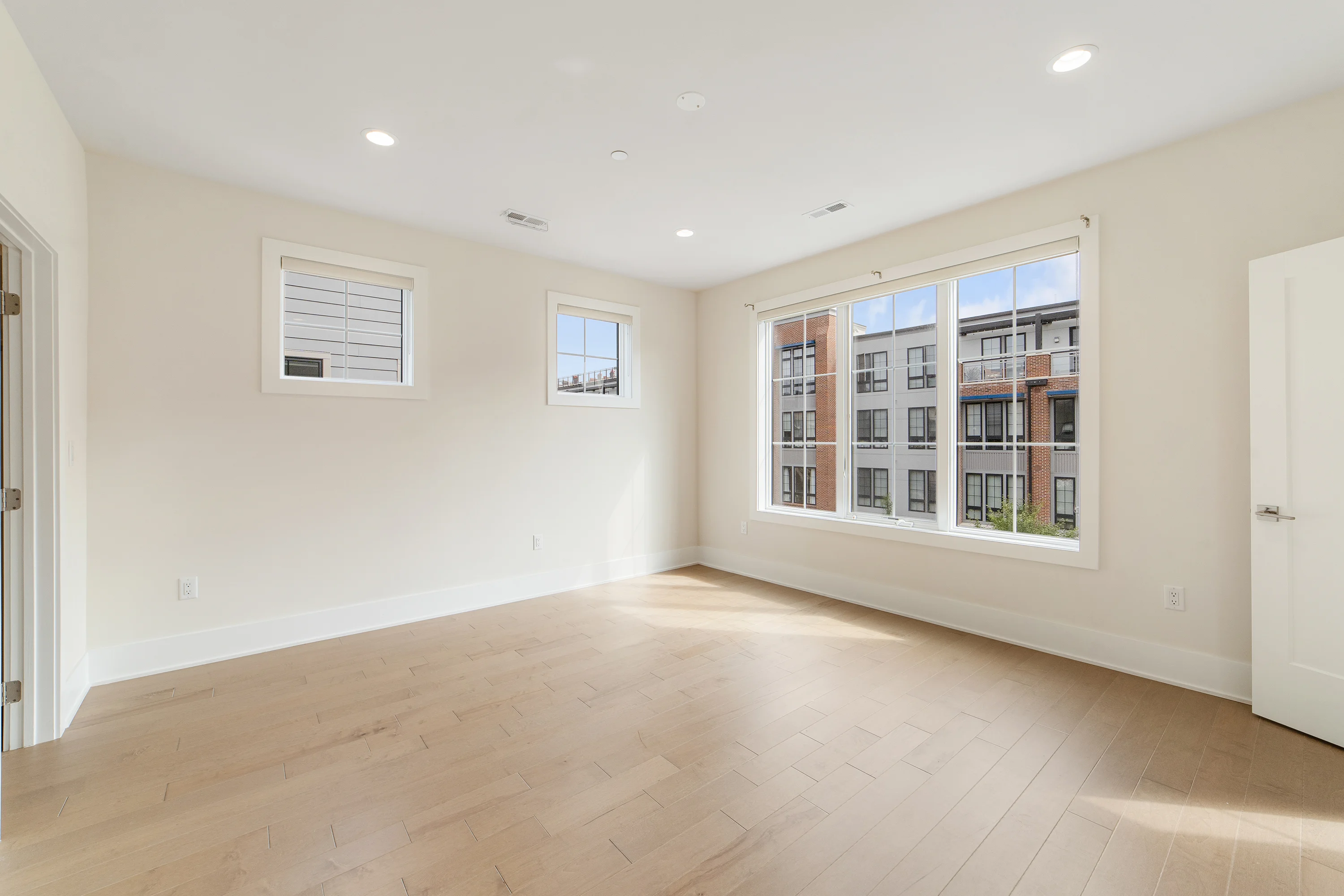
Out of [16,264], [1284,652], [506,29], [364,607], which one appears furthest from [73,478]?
[1284,652]

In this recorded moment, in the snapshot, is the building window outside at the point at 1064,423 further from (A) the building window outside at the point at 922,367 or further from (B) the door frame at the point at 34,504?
(B) the door frame at the point at 34,504

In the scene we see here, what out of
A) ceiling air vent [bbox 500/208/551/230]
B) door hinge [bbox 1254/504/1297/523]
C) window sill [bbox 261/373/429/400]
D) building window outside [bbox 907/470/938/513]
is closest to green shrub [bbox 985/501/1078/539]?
building window outside [bbox 907/470/938/513]

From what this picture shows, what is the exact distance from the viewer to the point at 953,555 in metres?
3.89

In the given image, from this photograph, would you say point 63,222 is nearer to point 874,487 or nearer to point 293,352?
point 293,352

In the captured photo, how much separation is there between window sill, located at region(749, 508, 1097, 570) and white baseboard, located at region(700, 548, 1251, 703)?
0.36 meters

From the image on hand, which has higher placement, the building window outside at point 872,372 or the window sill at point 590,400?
the building window outside at point 872,372

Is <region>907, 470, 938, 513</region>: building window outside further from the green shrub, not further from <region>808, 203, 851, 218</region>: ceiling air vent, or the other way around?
<region>808, 203, 851, 218</region>: ceiling air vent

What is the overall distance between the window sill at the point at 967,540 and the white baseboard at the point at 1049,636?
0.36 m

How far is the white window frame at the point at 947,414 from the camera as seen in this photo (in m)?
3.25

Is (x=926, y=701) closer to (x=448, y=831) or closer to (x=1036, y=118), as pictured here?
(x=448, y=831)

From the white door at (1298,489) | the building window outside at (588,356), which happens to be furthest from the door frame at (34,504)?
the white door at (1298,489)

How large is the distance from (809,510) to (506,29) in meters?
4.03

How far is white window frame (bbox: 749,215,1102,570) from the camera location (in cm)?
325

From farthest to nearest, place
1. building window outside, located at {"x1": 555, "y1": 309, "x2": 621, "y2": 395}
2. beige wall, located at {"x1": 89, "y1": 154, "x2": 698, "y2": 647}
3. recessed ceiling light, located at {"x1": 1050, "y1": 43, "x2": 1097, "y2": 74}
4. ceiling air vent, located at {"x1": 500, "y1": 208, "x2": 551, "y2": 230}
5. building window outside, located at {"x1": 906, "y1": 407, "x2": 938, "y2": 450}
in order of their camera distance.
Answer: building window outside, located at {"x1": 555, "y1": 309, "x2": 621, "y2": 395}, building window outside, located at {"x1": 906, "y1": 407, "x2": 938, "y2": 450}, ceiling air vent, located at {"x1": 500, "y1": 208, "x2": 551, "y2": 230}, beige wall, located at {"x1": 89, "y1": 154, "x2": 698, "y2": 647}, recessed ceiling light, located at {"x1": 1050, "y1": 43, "x2": 1097, "y2": 74}
